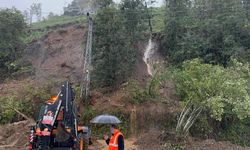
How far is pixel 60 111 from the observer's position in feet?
42.3

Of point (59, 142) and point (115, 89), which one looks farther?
point (115, 89)

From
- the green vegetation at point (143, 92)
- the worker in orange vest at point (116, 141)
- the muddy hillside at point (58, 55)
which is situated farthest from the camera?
the muddy hillside at point (58, 55)

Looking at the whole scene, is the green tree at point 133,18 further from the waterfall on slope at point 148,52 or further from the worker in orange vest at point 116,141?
the worker in orange vest at point 116,141

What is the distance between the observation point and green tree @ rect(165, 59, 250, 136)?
18.8m

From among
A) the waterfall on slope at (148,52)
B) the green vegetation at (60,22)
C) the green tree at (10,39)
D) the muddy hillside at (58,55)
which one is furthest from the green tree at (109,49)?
the green vegetation at (60,22)

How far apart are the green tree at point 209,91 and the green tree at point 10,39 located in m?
14.3

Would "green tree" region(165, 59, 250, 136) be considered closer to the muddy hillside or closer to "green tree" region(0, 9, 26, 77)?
the muddy hillside

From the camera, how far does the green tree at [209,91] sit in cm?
1878

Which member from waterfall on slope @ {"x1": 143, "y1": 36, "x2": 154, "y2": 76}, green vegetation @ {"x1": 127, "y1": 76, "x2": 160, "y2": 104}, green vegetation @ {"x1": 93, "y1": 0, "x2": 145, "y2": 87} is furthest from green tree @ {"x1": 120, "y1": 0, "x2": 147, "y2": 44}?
green vegetation @ {"x1": 127, "y1": 76, "x2": 160, "y2": 104}

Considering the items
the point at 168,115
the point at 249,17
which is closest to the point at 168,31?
the point at 249,17

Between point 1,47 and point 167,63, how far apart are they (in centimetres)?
1216

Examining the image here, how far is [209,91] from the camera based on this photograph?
1930 centimetres

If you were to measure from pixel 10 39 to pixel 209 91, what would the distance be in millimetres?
16932

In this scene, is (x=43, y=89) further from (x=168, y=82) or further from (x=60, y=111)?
(x=60, y=111)
